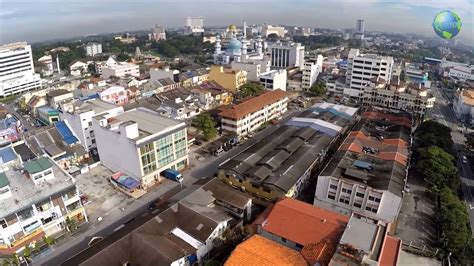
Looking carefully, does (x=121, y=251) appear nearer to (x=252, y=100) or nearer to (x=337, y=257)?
(x=337, y=257)

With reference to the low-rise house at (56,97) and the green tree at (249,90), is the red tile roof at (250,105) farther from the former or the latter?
the low-rise house at (56,97)

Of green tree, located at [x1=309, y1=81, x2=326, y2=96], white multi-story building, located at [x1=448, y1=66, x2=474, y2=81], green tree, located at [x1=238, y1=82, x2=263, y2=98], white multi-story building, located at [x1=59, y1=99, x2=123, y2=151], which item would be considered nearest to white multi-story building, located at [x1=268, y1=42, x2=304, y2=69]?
green tree, located at [x1=309, y1=81, x2=326, y2=96]

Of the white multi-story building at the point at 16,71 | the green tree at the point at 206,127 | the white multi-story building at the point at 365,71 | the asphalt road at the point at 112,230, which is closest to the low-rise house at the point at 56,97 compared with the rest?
the white multi-story building at the point at 16,71

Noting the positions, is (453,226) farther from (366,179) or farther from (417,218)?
(366,179)

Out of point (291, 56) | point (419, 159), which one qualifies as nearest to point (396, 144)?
point (419, 159)

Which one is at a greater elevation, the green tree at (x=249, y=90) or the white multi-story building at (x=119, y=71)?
the white multi-story building at (x=119, y=71)
